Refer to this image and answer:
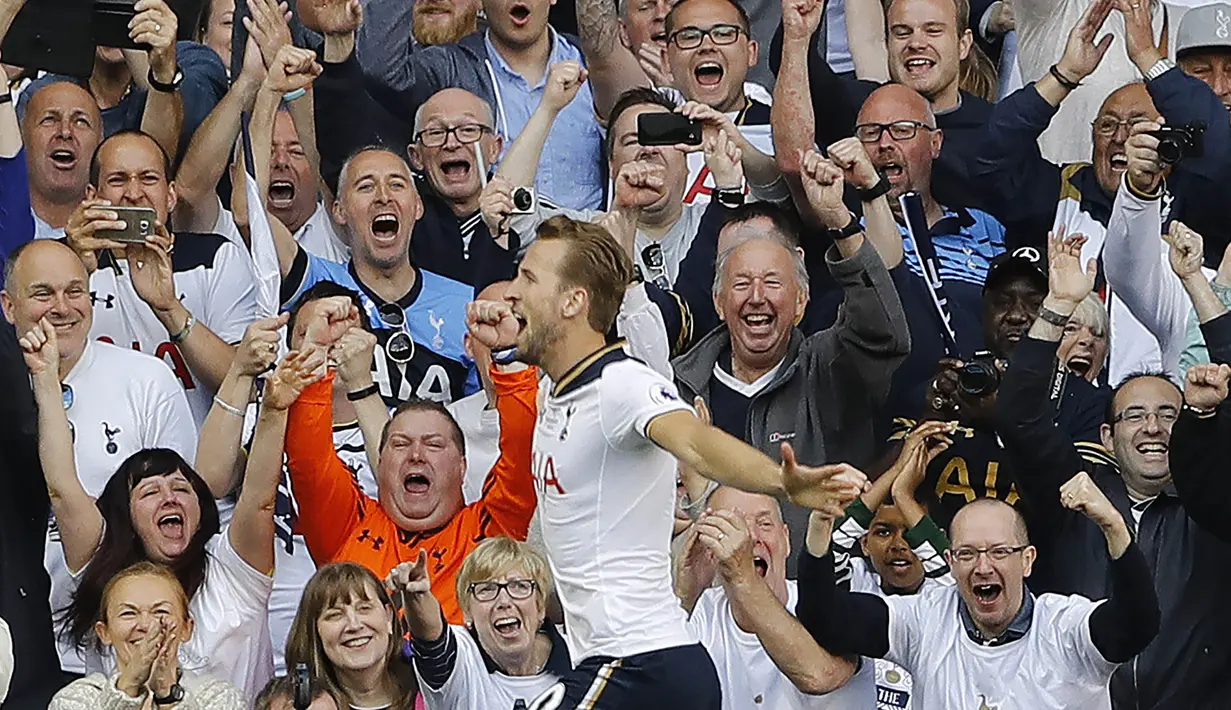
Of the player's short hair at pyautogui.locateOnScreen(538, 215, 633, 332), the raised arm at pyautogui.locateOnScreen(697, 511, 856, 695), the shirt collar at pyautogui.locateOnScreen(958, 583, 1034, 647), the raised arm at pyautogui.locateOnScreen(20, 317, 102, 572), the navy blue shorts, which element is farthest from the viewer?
the raised arm at pyautogui.locateOnScreen(20, 317, 102, 572)

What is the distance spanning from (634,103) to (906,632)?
2.54 m

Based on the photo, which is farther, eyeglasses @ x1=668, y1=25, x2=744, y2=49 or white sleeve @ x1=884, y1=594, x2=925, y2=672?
eyeglasses @ x1=668, y1=25, x2=744, y2=49

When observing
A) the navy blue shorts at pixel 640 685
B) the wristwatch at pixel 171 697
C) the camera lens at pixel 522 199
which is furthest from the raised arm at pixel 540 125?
the navy blue shorts at pixel 640 685

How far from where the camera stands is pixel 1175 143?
9.00 m

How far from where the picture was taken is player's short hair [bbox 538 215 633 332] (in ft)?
23.1

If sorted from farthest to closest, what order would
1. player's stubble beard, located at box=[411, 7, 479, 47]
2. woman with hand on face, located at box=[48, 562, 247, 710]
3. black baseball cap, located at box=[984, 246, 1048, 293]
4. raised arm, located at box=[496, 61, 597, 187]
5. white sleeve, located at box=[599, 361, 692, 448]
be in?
1. player's stubble beard, located at box=[411, 7, 479, 47]
2. raised arm, located at box=[496, 61, 597, 187]
3. black baseball cap, located at box=[984, 246, 1048, 293]
4. woman with hand on face, located at box=[48, 562, 247, 710]
5. white sleeve, located at box=[599, 361, 692, 448]

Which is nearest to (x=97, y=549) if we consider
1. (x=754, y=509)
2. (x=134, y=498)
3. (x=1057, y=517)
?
(x=134, y=498)

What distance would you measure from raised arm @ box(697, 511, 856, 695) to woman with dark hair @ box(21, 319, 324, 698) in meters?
1.48

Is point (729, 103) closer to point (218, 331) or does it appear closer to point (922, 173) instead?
point (922, 173)

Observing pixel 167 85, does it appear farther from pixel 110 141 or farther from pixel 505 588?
pixel 505 588

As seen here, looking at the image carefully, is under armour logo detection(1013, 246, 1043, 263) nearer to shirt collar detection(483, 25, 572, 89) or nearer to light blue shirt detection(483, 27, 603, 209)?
light blue shirt detection(483, 27, 603, 209)

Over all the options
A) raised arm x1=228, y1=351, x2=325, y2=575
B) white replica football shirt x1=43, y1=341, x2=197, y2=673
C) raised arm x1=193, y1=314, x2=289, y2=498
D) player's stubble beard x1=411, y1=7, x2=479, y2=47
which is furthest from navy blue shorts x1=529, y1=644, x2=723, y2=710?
player's stubble beard x1=411, y1=7, x2=479, y2=47

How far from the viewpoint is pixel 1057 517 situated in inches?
339

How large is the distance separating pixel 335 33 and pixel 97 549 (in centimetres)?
256
